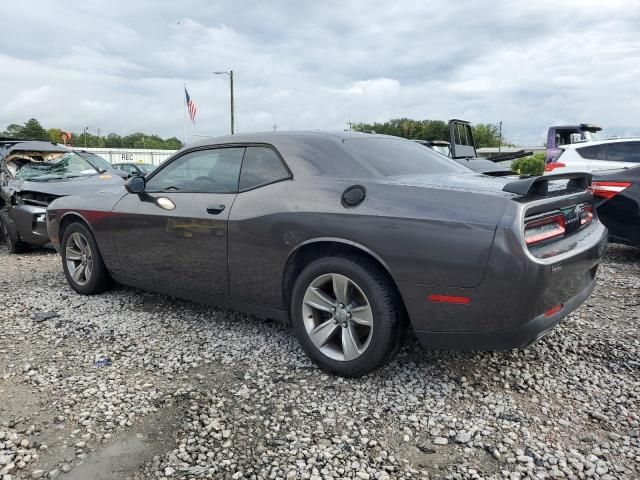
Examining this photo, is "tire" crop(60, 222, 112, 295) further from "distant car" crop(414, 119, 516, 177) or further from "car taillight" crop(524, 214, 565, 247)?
"distant car" crop(414, 119, 516, 177)

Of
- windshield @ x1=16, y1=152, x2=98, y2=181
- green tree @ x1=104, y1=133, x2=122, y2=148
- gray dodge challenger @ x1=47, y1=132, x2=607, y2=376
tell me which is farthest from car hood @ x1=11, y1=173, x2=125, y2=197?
green tree @ x1=104, y1=133, x2=122, y2=148

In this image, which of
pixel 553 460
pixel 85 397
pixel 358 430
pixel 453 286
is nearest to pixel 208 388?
A: pixel 85 397

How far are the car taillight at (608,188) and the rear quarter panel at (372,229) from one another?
4.18m

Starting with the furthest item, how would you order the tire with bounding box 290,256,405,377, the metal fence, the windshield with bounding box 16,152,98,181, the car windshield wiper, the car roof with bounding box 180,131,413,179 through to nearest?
the metal fence → the windshield with bounding box 16,152,98,181 → the car windshield wiper → the car roof with bounding box 180,131,413,179 → the tire with bounding box 290,256,405,377

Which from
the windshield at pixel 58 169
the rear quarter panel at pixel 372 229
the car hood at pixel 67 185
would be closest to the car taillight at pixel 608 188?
the rear quarter panel at pixel 372 229

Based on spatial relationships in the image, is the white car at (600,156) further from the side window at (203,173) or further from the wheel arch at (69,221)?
the wheel arch at (69,221)

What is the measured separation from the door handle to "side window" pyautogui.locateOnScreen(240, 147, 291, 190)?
196 millimetres

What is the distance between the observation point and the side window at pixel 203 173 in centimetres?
349

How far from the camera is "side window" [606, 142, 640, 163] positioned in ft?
25.4

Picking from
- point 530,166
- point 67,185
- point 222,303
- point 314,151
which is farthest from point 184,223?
point 530,166

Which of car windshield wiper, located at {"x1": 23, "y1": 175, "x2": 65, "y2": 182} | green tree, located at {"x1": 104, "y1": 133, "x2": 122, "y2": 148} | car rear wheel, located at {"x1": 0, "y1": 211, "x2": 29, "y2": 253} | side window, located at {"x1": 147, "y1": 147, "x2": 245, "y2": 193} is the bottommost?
car rear wheel, located at {"x1": 0, "y1": 211, "x2": 29, "y2": 253}

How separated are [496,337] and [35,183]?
22.4ft

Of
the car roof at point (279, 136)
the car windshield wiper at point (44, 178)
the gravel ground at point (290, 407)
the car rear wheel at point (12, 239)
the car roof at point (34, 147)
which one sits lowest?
the gravel ground at point (290, 407)

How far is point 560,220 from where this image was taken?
277 centimetres
